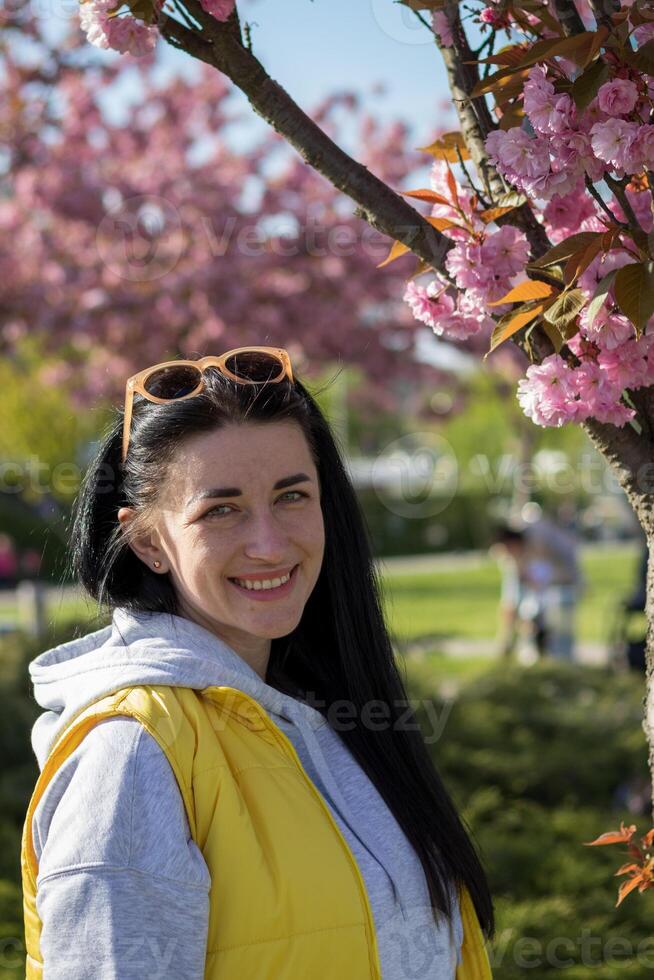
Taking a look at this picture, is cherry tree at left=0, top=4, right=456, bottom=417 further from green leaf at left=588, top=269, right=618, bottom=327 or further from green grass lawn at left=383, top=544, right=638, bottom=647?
green leaf at left=588, top=269, right=618, bottom=327

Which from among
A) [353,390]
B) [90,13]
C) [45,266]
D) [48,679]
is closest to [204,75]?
[45,266]

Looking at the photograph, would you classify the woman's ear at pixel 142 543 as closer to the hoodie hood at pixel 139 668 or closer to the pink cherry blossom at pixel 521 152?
the hoodie hood at pixel 139 668

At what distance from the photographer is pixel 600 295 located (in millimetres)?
1368

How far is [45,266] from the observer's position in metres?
7.89

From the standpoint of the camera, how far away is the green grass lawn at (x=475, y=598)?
12945 mm

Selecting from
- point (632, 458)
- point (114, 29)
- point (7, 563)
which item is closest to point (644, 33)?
point (632, 458)

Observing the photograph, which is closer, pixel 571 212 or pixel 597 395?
pixel 597 395

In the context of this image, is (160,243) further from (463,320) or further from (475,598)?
(475,598)

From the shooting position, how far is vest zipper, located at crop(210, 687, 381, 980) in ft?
4.35

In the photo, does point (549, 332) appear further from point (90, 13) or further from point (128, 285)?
point (128, 285)

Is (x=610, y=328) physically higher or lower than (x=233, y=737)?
higher

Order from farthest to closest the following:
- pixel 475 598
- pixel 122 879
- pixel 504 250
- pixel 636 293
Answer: pixel 475 598, pixel 504 250, pixel 636 293, pixel 122 879

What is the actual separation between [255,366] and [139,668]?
1.66ft

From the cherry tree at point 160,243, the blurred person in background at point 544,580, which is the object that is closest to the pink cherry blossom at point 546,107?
the cherry tree at point 160,243
